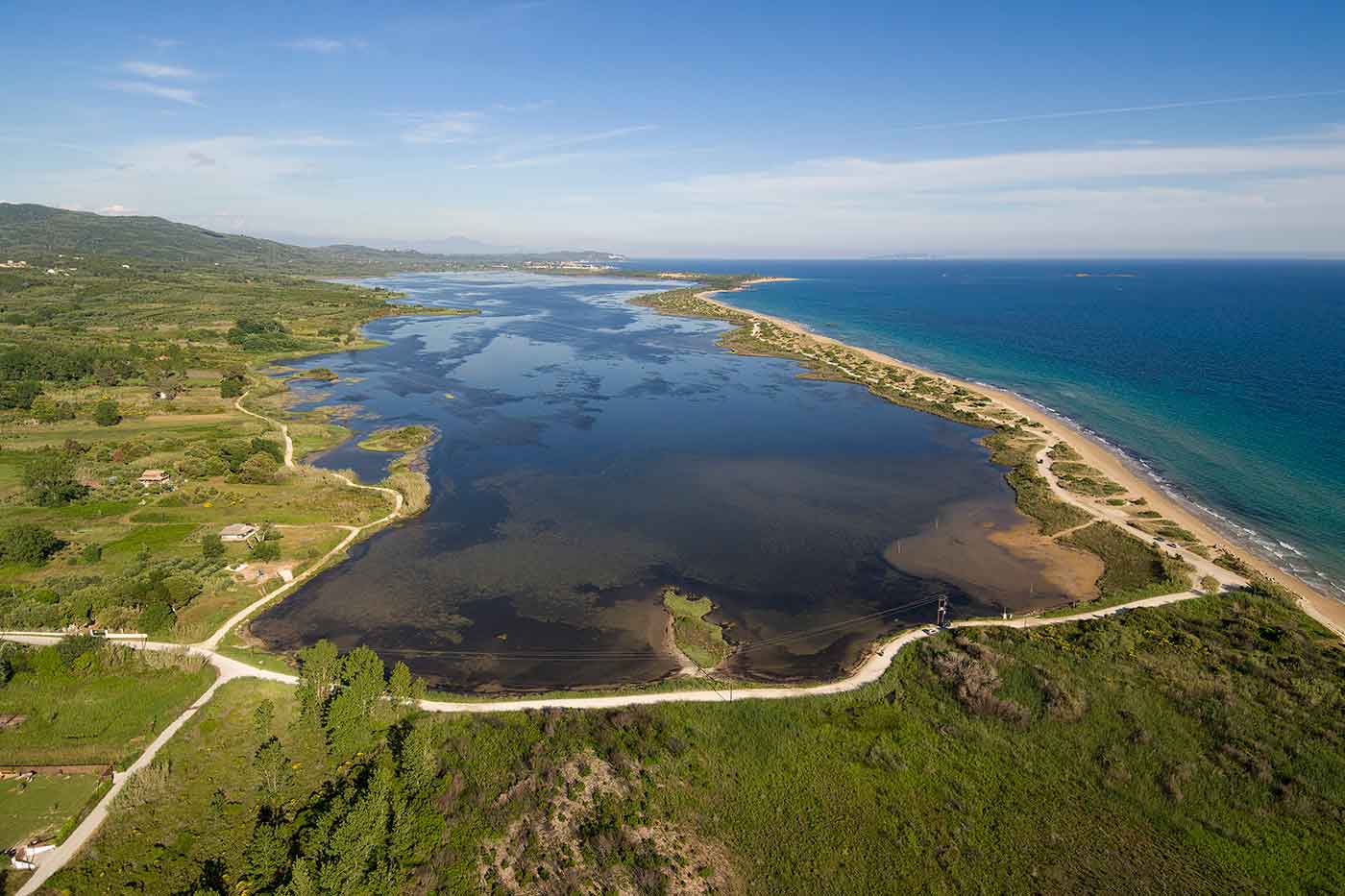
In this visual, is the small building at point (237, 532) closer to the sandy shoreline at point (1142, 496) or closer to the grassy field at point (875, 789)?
the grassy field at point (875, 789)

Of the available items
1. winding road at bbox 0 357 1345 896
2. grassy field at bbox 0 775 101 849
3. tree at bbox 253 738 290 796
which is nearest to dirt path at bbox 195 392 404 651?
winding road at bbox 0 357 1345 896

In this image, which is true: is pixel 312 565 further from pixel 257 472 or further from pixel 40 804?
pixel 40 804

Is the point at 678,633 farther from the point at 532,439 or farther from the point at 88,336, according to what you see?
the point at 88,336

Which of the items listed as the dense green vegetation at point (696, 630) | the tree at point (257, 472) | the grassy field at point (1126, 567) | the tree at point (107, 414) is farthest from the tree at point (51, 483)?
the grassy field at point (1126, 567)

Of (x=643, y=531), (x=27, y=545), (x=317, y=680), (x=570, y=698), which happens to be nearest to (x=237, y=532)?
(x=27, y=545)

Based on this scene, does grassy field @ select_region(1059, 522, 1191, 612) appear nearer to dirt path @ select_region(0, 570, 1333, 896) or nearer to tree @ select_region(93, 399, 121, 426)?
dirt path @ select_region(0, 570, 1333, 896)

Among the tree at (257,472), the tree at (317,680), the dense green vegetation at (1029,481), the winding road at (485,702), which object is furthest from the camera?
the tree at (257,472)

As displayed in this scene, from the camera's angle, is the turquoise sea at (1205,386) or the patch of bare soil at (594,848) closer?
the patch of bare soil at (594,848)
